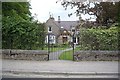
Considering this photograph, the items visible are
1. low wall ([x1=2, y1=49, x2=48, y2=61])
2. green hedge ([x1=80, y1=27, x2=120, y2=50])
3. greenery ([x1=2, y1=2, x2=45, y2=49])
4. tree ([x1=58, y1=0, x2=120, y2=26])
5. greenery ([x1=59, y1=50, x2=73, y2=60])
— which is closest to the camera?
low wall ([x1=2, y1=49, x2=48, y2=61])

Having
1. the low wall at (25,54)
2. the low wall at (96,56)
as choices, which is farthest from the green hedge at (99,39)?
the low wall at (25,54)

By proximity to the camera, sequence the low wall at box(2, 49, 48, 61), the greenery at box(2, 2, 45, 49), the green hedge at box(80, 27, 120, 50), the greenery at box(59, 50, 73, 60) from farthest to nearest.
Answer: the greenery at box(59, 50, 73, 60), the greenery at box(2, 2, 45, 49), the green hedge at box(80, 27, 120, 50), the low wall at box(2, 49, 48, 61)

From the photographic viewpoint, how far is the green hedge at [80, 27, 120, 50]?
16141 millimetres

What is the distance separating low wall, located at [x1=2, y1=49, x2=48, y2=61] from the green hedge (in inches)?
97.5

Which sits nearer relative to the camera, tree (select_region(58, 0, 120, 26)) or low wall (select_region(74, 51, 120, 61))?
low wall (select_region(74, 51, 120, 61))

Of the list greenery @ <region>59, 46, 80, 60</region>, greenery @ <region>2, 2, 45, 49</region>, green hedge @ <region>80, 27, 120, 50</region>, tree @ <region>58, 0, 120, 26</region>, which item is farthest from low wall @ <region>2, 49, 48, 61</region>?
tree @ <region>58, 0, 120, 26</region>

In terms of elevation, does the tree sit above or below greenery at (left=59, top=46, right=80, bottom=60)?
above

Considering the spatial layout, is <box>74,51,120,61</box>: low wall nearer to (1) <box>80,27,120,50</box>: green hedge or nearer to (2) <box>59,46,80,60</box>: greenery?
(1) <box>80,27,120,50</box>: green hedge

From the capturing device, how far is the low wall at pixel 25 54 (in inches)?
622

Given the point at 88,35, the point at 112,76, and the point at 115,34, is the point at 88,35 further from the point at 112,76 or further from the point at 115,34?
the point at 112,76

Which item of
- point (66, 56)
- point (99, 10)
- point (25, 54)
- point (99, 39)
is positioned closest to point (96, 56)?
point (99, 39)

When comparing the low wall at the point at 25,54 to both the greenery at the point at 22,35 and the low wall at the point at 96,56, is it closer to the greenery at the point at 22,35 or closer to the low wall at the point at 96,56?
the greenery at the point at 22,35

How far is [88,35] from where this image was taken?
1616 cm

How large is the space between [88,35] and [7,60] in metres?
4.82
